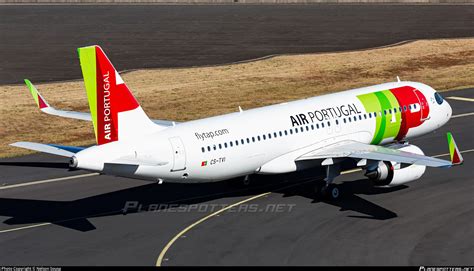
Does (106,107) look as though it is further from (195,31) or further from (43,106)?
(195,31)

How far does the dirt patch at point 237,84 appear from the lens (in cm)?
7225

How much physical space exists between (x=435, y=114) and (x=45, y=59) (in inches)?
2569

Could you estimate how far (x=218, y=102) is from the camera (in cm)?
8031

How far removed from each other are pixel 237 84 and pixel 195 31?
5004 centimetres

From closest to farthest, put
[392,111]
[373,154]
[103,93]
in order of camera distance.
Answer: [103,93], [373,154], [392,111]

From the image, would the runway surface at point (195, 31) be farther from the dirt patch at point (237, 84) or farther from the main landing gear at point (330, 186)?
the main landing gear at point (330, 186)

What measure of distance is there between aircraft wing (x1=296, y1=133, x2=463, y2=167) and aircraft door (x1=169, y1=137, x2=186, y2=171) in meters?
8.11

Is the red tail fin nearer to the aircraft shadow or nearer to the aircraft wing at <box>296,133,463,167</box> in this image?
the aircraft shadow

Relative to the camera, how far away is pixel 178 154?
1762 inches

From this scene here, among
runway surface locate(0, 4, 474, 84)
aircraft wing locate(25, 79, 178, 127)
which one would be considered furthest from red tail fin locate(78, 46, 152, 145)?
runway surface locate(0, 4, 474, 84)

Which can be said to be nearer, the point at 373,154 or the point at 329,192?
the point at 373,154

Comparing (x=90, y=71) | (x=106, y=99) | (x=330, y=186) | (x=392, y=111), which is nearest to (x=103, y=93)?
(x=106, y=99)
